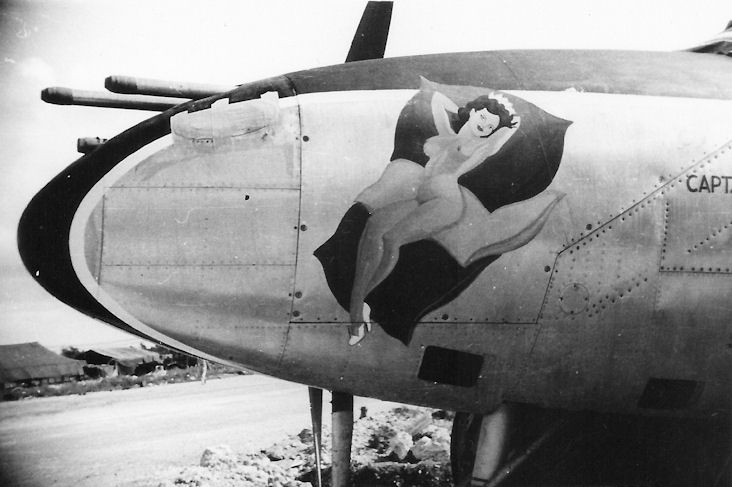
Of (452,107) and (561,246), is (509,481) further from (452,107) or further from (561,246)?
(452,107)

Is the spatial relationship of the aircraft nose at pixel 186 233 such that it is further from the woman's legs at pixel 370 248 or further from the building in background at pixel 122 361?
the building in background at pixel 122 361

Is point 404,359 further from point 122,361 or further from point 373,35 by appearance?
point 122,361

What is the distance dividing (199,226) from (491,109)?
1.67 m

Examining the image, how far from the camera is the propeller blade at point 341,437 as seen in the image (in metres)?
3.70

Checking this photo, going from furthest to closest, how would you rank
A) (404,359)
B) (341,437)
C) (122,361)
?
(122,361)
(341,437)
(404,359)

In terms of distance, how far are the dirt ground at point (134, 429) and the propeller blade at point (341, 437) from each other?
380 centimetres

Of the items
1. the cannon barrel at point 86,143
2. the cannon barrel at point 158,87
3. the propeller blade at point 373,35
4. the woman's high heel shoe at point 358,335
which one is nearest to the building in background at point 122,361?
the cannon barrel at point 86,143

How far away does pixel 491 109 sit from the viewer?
11.2ft

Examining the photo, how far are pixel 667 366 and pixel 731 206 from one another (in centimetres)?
97

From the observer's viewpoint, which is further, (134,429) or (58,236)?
(134,429)

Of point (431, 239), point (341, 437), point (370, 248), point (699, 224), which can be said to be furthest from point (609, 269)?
point (341, 437)

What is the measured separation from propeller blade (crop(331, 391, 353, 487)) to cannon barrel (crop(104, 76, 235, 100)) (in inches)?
84.5

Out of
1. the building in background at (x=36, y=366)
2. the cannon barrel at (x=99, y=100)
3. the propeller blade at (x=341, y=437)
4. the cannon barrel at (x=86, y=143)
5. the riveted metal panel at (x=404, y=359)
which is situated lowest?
the building in background at (x=36, y=366)

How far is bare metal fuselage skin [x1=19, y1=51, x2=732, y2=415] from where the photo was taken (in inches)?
123
